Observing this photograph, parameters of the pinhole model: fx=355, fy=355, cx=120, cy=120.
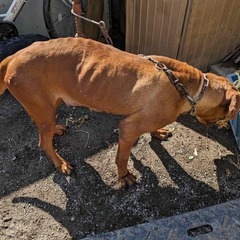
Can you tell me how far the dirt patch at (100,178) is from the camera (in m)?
4.13

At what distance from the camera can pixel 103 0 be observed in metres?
5.92

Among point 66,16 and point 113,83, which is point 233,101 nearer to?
point 113,83

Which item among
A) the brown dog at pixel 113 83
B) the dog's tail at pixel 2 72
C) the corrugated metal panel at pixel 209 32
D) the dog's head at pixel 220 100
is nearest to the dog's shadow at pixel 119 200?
the brown dog at pixel 113 83

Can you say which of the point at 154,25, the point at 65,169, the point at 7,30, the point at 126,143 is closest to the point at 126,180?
the point at 126,143

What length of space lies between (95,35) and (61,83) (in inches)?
97.1

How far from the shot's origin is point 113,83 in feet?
12.0

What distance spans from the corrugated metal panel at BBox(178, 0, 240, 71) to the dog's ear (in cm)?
165

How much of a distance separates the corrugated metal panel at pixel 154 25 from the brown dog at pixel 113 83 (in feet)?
5.00

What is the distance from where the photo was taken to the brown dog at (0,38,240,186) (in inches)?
142

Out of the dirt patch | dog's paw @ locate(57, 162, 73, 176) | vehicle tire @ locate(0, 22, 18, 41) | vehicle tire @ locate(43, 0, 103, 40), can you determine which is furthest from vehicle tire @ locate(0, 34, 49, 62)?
dog's paw @ locate(57, 162, 73, 176)

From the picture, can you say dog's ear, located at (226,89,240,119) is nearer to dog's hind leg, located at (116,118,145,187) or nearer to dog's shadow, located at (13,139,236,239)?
dog's hind leg, located at (116,118,145,187)

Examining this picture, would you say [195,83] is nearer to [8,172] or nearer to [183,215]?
[183,215]

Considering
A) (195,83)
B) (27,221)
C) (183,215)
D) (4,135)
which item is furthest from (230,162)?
(4,135)

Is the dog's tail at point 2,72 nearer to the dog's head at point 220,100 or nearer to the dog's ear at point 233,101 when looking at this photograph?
the dog's head at point 220,100
